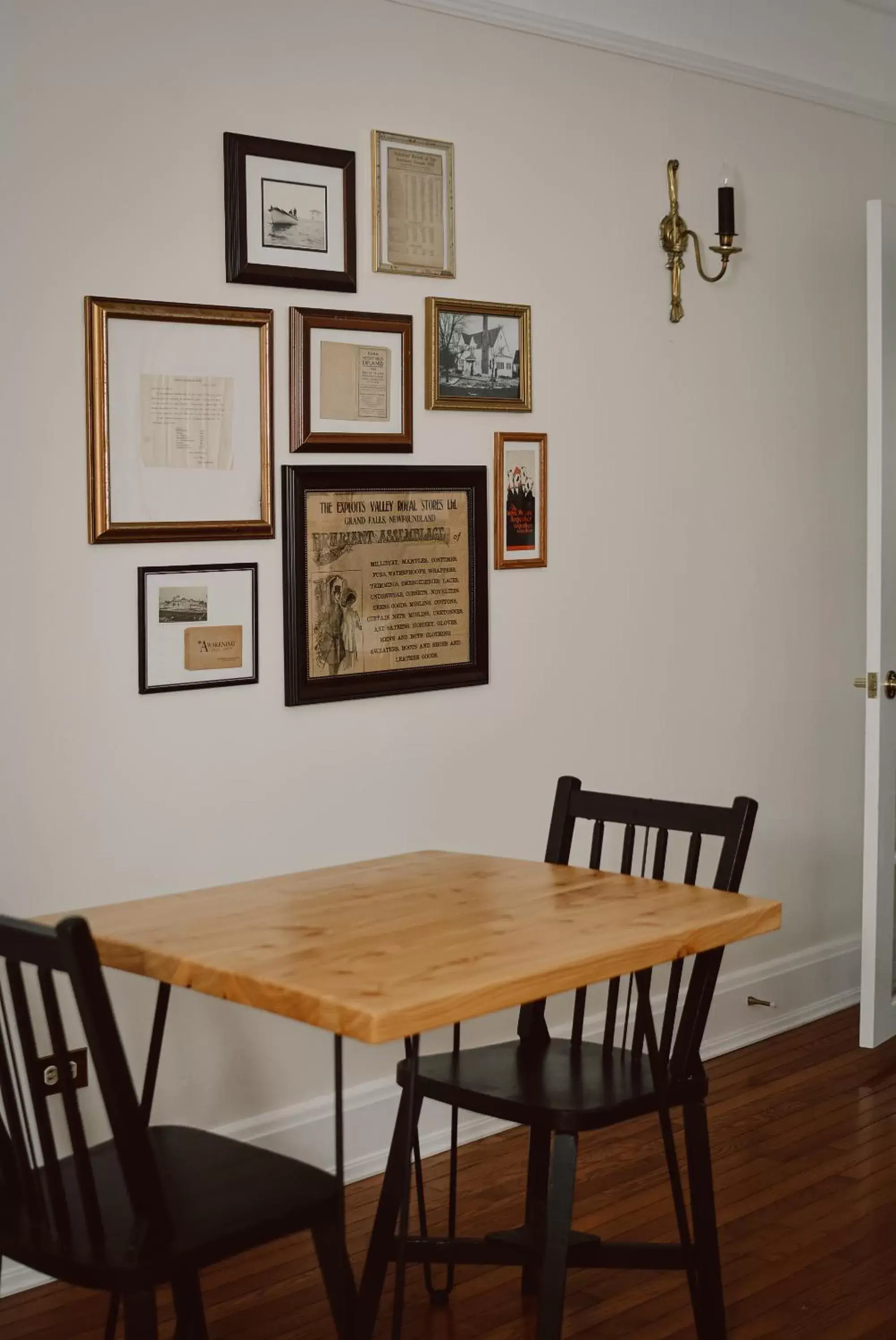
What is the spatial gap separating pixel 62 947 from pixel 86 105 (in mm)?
1687

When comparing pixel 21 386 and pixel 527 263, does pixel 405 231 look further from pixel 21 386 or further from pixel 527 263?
pixel 21 386

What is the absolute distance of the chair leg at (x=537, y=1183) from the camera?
2.45 metres

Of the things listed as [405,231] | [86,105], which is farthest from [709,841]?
[86,105]

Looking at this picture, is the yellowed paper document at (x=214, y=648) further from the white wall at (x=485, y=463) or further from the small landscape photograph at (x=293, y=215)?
the small landscape photograph at (x=293, y=215)

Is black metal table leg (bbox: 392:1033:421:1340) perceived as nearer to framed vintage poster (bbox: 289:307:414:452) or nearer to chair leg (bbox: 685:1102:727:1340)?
chair leg (bbox: 685:1102:727:1340)

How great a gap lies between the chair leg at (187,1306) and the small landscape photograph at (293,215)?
6.20 feet

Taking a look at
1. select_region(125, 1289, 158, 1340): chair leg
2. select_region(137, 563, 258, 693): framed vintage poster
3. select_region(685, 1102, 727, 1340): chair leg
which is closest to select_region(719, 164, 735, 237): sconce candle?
select_region(137, 563, 258, 693): framed vintage poster

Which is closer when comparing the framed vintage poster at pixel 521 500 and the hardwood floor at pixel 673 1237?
the hardwood floor at pixel 673 1237

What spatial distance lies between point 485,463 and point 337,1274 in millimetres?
1892

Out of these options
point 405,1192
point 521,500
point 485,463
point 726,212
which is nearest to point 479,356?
point 485,463

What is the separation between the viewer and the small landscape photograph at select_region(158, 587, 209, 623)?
2797 mm

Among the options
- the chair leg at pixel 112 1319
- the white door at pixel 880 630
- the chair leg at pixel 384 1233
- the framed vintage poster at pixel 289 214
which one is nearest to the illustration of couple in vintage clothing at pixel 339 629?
the framed vintage poster at pixel 289 214

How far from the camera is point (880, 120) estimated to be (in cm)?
426

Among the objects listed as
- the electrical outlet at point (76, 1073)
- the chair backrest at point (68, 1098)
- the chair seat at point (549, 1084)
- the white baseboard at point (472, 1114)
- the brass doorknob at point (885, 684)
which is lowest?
the white baseboard at point (472, 1114)
